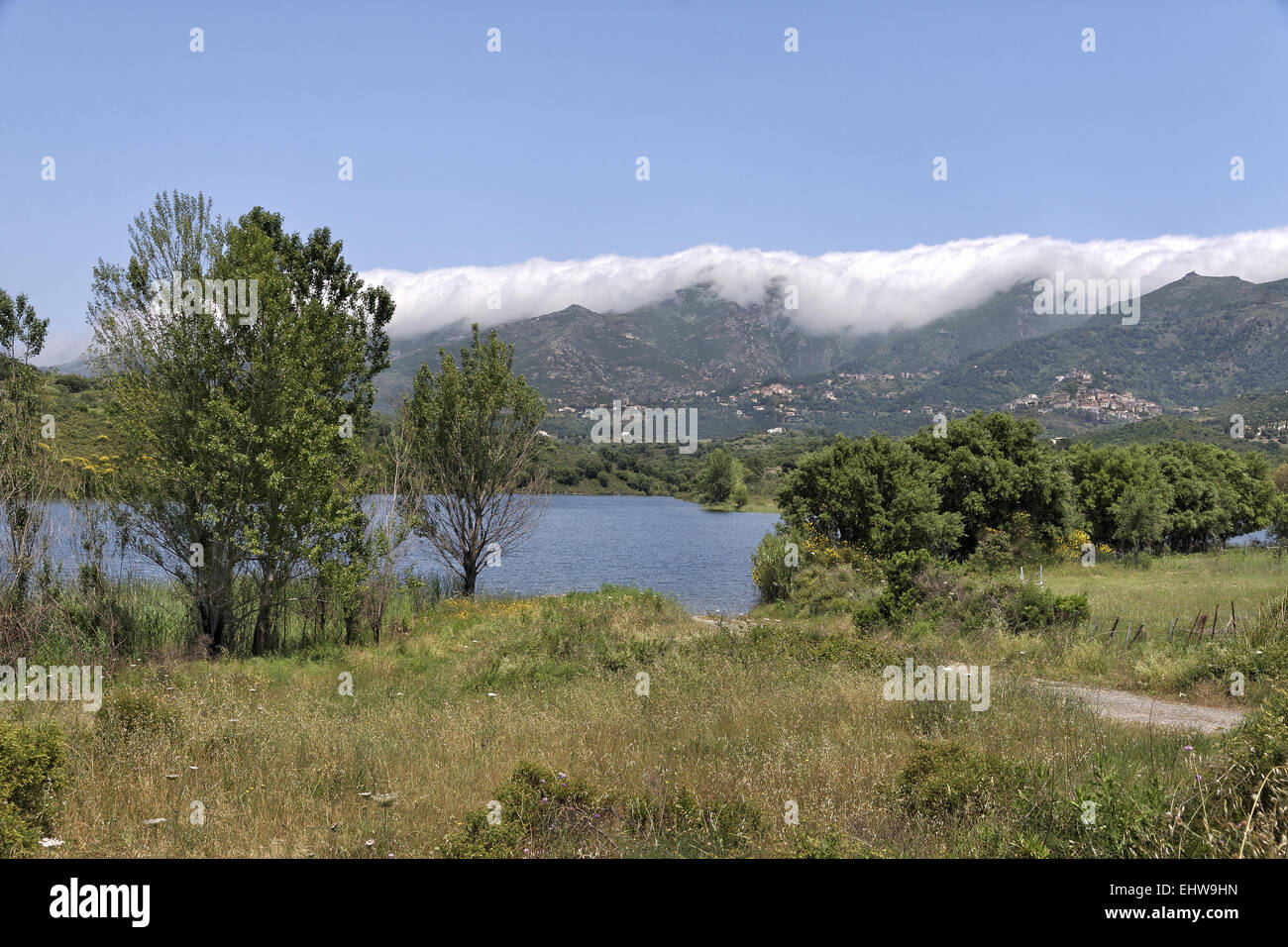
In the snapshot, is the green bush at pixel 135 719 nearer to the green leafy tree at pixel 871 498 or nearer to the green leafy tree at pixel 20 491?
the green leafy tree at pixel 20 491

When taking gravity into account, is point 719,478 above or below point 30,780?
below

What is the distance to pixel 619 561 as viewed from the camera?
42.7 m

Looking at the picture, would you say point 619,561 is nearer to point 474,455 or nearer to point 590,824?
point 474,455

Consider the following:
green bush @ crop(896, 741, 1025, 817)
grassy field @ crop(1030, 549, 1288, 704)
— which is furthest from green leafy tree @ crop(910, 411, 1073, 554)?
green bush @ crop(896, 741, 1025, 817)

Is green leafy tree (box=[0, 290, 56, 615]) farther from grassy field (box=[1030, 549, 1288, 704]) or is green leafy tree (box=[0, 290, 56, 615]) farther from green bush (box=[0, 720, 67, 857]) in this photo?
grassy field (box=[1030, 549, 1288, 704])

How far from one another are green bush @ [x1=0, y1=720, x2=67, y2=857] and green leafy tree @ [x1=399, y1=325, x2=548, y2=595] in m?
19.5

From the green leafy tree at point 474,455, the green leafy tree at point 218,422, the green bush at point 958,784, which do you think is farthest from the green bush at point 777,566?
→ the green bush at point 958,784

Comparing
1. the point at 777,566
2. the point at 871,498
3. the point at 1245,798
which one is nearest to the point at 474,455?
the point at 777,566

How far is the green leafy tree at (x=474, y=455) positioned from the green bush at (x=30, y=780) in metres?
19.5

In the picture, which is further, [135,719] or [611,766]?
[135,719]

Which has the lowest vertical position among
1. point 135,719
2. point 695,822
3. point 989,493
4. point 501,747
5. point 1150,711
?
point 1150,711

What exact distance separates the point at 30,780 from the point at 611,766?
4544 millimetres
